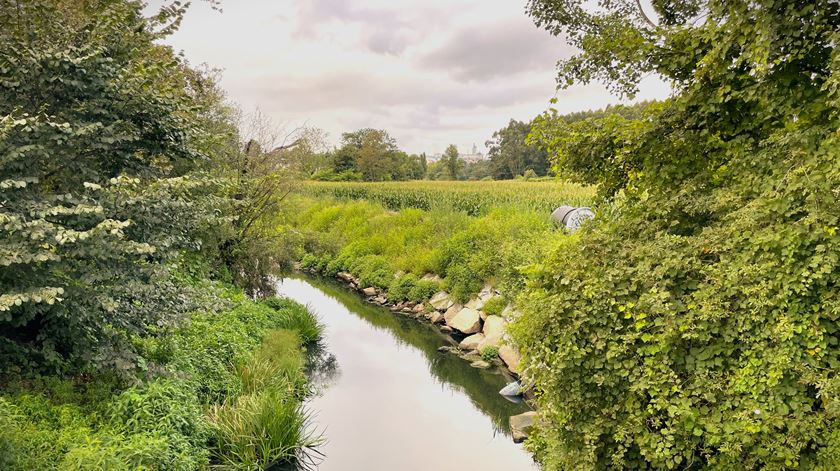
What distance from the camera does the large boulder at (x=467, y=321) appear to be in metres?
12.0

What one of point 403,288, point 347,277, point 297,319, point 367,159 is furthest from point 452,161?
→ point 297,319

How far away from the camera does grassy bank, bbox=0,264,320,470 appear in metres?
4.28

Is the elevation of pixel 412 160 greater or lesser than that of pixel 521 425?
greater

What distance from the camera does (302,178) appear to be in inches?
539

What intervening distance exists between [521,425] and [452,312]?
5.59 m

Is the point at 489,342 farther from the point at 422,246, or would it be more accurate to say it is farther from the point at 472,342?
the point at 422,246

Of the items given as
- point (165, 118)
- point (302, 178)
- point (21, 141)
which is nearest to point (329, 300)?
point (302, 178)

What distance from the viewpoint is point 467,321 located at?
40.1 feet

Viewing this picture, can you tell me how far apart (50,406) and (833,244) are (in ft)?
23.2

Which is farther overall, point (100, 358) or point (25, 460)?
point (100, 358)

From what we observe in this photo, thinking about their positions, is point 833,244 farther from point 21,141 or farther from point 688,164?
point 21,141

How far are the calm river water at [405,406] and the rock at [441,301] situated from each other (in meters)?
0.72

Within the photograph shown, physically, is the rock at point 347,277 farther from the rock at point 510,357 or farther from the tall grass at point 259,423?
the tall grass at point 259,423

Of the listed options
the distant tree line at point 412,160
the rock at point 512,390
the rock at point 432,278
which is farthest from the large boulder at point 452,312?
the distant tree line at point 412,160
